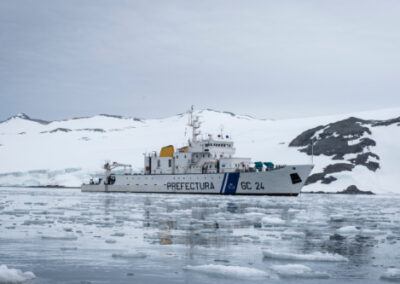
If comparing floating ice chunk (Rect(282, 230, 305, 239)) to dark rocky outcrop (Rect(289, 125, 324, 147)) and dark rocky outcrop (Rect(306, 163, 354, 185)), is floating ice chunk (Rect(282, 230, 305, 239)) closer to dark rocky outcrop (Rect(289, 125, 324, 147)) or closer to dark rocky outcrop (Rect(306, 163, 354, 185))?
dark rocky outcrop (Rect(306, 163, 354, 185))

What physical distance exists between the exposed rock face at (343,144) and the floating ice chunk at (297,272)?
56.7 meters

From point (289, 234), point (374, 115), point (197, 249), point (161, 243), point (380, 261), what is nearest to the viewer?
point (380, 261)

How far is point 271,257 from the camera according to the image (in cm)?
1009

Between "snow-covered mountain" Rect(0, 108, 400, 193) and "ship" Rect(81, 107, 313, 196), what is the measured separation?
11.6 ft

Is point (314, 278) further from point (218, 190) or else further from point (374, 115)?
point (374, 115)

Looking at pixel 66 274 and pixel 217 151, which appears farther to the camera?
pixel 217 151

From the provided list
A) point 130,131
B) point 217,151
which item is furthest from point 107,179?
point 130,131

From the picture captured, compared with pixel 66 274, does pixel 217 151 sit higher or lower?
higher

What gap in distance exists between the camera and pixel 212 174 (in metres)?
48.2

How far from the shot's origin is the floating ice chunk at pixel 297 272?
8258 millimetres

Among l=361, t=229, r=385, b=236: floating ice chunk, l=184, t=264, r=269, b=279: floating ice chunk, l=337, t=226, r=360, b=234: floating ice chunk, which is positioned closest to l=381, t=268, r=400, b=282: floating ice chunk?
l=184, t=264, r=269, b=279: floating ice chunk

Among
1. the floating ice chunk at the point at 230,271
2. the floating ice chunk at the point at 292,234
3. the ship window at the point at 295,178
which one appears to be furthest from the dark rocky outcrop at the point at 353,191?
the floating ice chunk at the point at 230,271

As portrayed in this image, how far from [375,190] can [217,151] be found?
902 inches

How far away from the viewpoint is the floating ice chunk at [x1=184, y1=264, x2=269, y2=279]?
819 centimetres
